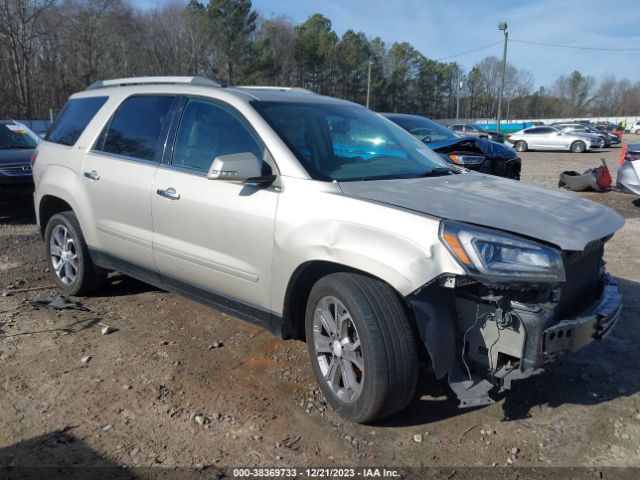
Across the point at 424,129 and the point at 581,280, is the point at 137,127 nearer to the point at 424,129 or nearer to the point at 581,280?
the point at 581,280

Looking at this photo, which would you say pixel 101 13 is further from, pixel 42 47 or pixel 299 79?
pixel 299 79

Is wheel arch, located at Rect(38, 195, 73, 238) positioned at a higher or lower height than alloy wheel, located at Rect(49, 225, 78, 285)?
higher

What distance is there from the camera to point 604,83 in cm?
11519

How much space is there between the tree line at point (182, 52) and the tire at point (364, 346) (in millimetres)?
34406

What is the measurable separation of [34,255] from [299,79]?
220 ft

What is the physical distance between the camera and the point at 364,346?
9.31ft

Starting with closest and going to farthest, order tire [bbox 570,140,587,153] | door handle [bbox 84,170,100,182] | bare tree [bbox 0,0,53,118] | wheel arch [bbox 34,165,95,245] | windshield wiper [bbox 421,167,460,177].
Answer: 1. windshield wiper [bbox 421,167,460,177]
2. door handle [bbox 84,170,100,182]
3. wheel arch [bbox 34,165,95,245]
4. tire [bbox 570,140,587,153]
5. bare tree [bbox 0,0,53,118]

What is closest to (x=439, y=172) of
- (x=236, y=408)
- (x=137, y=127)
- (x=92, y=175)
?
(x=236, y=408)

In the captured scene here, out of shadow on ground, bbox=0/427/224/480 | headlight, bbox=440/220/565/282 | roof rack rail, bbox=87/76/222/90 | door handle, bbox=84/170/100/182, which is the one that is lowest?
shadow on ground, bbox=0/427/224/480

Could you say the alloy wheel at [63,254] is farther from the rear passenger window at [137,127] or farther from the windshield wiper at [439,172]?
the windshield wiper at [439,172]

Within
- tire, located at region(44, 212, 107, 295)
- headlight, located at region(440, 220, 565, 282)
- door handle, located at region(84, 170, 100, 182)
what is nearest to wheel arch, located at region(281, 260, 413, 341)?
headlight, located at region(440, 220, 565, 282)

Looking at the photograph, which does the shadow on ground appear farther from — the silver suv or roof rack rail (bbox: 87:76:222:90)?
roof rack rail (bbox: 87:76:222:90)

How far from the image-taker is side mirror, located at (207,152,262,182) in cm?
319

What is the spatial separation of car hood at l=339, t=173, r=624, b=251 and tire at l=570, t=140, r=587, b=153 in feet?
95.5
